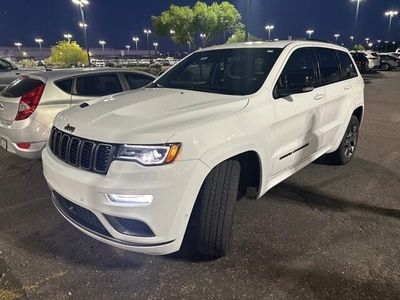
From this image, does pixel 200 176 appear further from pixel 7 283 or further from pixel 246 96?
pixel 7 283

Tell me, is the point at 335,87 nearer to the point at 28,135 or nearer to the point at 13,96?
the point at 28,135

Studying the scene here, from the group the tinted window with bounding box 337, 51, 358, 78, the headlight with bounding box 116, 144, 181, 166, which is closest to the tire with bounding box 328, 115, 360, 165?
the tinted window with bounding box 337, 51, 358, 78

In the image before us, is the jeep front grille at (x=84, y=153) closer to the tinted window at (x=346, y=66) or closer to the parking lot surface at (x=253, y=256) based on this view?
the parking lot surface at (x=253, y=256)

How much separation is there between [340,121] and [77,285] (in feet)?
12.2

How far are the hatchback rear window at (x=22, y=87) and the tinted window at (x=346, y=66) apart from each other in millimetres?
4342

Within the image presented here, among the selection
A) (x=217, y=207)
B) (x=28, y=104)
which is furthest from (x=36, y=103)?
(x=217, y=207)

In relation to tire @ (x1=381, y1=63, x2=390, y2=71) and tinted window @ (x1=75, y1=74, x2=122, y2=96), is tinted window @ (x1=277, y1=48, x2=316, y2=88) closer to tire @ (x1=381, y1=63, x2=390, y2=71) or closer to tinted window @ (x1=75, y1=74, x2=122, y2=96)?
tinted window @ (x1=75, y1=74, x2=122, y2=96)

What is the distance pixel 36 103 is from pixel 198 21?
1349 inches

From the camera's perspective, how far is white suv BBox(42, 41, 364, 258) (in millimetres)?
2254

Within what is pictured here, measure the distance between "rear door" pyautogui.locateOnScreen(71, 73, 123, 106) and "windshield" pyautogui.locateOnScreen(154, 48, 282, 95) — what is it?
1.67m

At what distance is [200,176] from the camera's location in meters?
2.35

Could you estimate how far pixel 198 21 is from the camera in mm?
36094

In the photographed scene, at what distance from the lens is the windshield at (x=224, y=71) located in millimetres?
3307

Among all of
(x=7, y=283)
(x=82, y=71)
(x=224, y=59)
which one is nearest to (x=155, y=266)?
(x=7, y=283)
